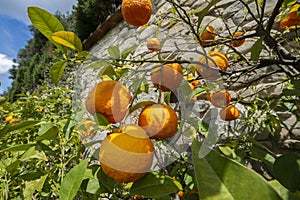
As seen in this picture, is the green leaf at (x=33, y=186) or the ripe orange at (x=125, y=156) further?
the green leaf at (x=33, y=186)

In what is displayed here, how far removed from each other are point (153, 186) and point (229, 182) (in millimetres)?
211

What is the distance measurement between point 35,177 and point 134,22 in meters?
0.42

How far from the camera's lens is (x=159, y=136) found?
0.40 m

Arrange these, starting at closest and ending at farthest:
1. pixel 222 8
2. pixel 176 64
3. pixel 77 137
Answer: pixel 176 64
pixel 77 137
pixel 222 8

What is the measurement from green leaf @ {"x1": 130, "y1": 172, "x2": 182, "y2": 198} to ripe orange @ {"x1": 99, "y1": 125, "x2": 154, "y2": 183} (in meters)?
0.02

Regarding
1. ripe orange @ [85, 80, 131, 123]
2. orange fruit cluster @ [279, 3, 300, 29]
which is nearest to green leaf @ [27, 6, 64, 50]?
ripe orange @ [85, 80, 131, 123]

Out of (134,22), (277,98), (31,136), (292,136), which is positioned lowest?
(292,136)

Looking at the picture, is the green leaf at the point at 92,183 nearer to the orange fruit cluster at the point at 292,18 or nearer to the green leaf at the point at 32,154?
the green leaf at the point at 32,154

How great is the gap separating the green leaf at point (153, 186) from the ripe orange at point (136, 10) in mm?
336

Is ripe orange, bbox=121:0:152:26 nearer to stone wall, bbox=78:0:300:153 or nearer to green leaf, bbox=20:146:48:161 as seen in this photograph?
stone wall, bbox=78:0:300:153

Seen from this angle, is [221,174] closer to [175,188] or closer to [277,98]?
[175,188]

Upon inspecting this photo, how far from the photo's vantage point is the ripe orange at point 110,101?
0.39m

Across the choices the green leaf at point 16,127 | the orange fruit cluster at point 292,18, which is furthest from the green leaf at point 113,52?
the orange fruit cluster at point 292,18

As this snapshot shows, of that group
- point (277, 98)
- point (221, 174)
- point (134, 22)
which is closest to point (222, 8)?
point (277, 98)
